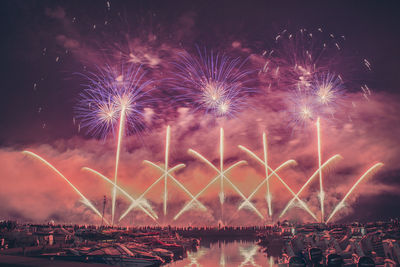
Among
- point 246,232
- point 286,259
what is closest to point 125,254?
point 286,259

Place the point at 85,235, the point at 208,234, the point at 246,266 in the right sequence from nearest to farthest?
the point at 246,266 → the point at 85,235 → the point at 208,234

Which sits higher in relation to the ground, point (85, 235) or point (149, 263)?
point (85, 235)

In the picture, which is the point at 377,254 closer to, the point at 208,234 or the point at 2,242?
the point at 2,242

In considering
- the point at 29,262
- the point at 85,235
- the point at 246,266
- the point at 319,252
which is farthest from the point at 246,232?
the point at 29,262

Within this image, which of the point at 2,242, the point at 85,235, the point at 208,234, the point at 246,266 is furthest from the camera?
the point at 208,234

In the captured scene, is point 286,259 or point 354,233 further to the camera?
point 354,233

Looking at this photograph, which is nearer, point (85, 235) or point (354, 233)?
point (354, 233)

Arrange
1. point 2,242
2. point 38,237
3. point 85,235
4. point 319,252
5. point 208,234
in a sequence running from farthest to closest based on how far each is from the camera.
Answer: point 208,234, point 85,235, point 38,237, point 2,242, point 319,252

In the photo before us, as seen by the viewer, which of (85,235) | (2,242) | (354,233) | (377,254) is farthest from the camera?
(85,235)

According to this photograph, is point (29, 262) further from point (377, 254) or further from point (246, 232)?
point (246, 232)
